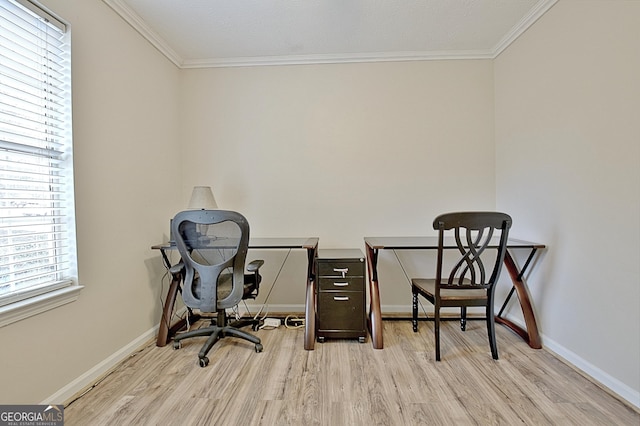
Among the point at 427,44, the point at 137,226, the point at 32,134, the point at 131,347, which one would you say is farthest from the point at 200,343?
the point at 427,44

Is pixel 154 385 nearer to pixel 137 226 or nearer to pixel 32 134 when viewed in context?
pixel 137 226

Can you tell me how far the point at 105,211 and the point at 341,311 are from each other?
5.98ft

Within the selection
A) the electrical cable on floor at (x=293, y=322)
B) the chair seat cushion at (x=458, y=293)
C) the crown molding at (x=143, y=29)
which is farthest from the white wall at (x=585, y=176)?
the crown molding at (x=143, y=29)

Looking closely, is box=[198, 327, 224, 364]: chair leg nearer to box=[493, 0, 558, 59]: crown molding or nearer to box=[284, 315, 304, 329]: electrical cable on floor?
box=[284, 315, 304, 329]: electrical cable on floor

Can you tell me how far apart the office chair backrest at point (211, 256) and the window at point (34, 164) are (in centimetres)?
61

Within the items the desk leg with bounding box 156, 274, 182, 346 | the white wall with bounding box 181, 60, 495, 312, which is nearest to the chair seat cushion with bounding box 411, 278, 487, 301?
the white wall with bounding box 181, 60, 495, 312

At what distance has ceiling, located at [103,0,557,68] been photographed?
2.12 meters

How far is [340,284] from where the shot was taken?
2271mm

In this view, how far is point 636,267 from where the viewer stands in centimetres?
155

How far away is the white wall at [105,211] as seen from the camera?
1.52 metres

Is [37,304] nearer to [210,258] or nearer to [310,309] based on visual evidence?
[210,258]

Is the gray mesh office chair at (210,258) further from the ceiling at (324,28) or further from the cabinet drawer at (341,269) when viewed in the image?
the ceiling at (324,28)

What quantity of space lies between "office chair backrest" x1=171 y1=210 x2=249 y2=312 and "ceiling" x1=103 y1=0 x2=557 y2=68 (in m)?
1.56

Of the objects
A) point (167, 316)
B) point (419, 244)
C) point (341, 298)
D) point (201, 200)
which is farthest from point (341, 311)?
point (201, 200)
